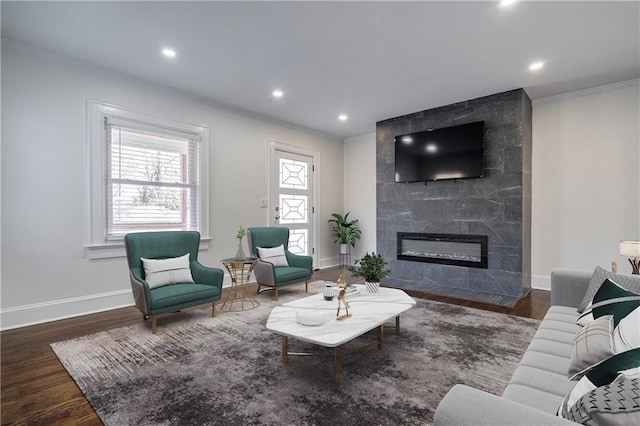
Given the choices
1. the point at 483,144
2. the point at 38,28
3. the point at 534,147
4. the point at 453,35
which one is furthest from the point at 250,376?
the point at 534,147

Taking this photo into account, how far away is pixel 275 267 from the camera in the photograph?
14.2 ft

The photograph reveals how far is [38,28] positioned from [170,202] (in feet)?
7.26

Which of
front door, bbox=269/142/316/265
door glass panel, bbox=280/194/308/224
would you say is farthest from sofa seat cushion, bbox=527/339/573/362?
door glass panel, bbox=280/194/308/224

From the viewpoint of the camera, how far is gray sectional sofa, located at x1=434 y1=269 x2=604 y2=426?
0.80m

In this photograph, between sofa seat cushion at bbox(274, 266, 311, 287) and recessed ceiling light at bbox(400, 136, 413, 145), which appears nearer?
sofa seat cushion at bbox(274, 266, 311, 287)

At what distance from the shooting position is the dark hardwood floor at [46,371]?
1789 millimetres

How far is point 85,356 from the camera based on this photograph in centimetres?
251

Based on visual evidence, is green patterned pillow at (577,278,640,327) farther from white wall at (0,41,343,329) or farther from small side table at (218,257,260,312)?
white wall at (0,41,343,329)

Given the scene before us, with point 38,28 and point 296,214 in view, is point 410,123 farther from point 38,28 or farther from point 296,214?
point 38,28

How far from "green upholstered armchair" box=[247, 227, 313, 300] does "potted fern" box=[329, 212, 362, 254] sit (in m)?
2.07

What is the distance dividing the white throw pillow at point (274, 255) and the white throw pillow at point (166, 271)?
107cm

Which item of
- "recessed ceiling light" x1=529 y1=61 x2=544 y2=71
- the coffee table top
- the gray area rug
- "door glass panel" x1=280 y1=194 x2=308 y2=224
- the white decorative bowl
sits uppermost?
"recessed ceiling light" x1=529 y1=61 x2=544 y2=71

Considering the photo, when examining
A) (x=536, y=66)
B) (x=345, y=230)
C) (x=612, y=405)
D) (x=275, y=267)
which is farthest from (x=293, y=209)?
(x=612, y=405)

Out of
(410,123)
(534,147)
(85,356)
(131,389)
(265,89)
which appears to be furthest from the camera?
(410,123)
